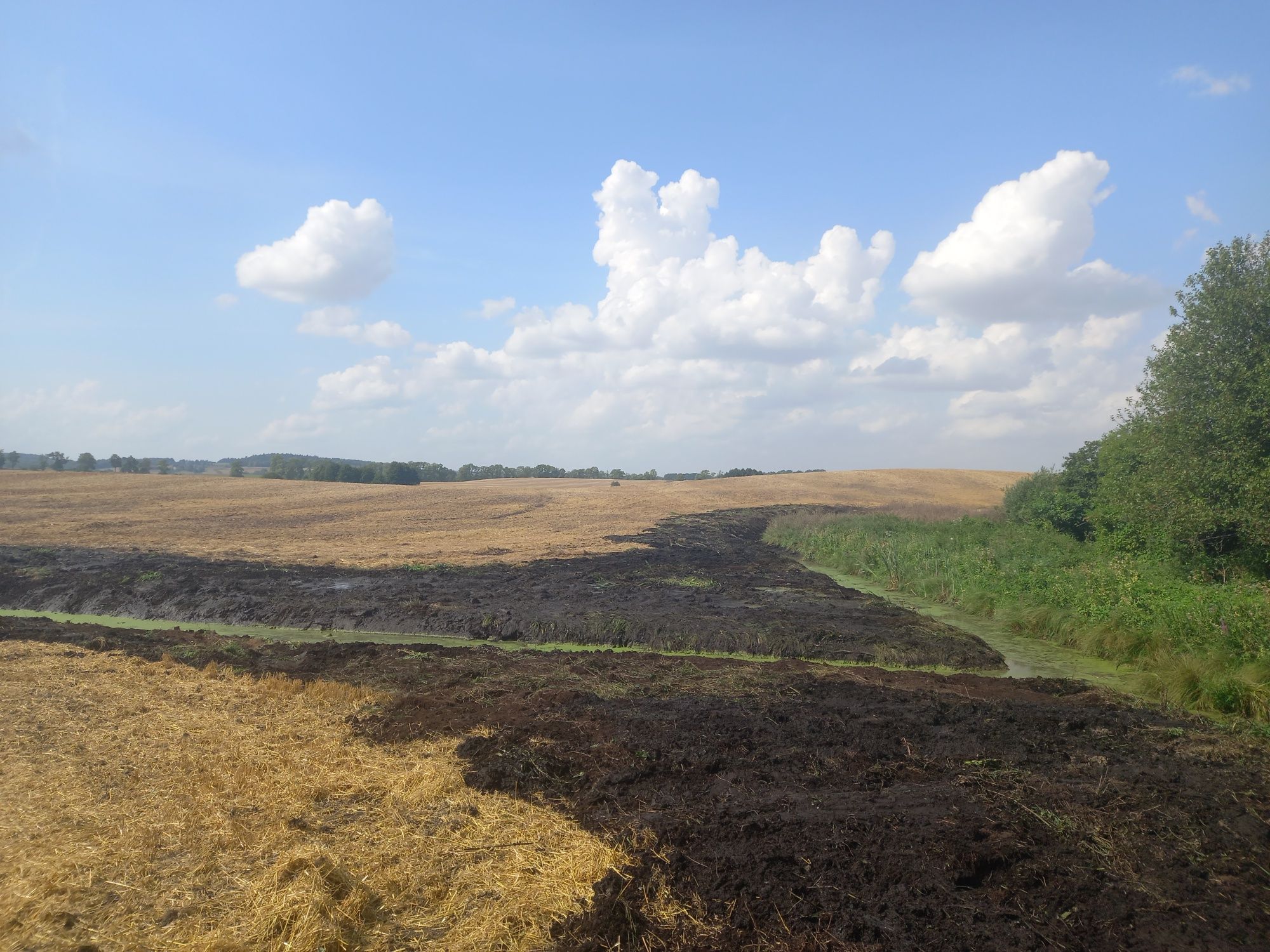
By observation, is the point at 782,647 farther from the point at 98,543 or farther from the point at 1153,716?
the point at 98,543

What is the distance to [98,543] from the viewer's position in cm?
2466

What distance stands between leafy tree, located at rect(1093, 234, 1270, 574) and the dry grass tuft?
15.7 metres

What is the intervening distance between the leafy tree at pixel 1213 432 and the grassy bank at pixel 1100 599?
47.2 inches

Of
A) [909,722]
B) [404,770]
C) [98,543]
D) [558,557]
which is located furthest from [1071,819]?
[98,543]

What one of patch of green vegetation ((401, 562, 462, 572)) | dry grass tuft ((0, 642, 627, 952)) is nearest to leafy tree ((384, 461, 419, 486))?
patch of green vegetation ((401, 562, 462, 572))

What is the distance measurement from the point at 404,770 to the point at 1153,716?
27.1 ft

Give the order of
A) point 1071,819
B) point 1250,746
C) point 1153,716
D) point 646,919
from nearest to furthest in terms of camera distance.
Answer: point 646,919
point 1071,819
point 1250,746
point 1153,716

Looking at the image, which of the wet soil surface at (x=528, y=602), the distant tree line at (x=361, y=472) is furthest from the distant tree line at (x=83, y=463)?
the wet soil surface at (x=528, y=602)

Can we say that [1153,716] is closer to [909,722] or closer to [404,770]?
[909,722]

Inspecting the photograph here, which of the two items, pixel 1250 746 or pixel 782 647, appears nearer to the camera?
pixel 1250 746

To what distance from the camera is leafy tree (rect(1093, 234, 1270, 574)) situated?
15.0m

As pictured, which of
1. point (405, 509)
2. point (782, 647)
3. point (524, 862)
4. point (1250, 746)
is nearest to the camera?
point (524, 862)

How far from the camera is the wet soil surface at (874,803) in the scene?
4.25m

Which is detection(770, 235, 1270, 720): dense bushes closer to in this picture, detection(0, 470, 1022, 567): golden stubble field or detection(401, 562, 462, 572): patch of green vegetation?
detection(401, 562, 462, 572): patch of green vegetation
